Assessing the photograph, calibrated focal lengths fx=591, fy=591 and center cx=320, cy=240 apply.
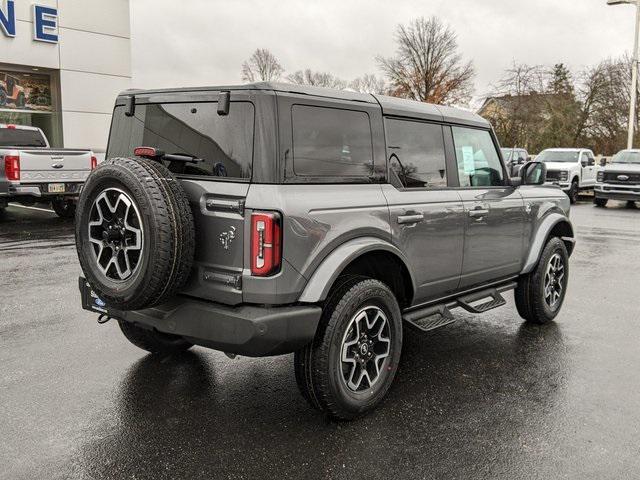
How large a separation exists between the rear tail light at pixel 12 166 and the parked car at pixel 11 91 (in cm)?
871

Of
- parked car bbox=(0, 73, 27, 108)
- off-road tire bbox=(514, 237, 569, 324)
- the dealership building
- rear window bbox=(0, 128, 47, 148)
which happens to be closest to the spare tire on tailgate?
off-road tire bbox=(514, 237, 569, 324)

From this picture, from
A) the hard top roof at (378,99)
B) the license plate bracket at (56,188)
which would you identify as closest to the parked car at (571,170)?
the license plate bracket at (56,188)

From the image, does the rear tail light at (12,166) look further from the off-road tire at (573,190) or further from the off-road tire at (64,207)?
the off-road tire at (573,190)

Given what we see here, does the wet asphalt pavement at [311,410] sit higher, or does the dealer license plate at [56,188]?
the dealer license plate at [56,188]

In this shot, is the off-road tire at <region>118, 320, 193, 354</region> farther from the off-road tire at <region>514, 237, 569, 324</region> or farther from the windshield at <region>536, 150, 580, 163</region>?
the windshield at <region>536, 150, 580, 163</region>

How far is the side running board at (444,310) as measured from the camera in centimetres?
419

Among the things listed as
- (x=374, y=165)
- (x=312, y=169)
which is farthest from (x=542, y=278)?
(x=312, y=169)

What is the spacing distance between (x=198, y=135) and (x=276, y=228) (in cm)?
84

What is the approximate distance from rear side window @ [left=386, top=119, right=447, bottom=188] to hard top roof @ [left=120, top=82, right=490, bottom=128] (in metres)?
0.08

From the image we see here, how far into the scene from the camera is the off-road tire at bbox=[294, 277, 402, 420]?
339 centimetres

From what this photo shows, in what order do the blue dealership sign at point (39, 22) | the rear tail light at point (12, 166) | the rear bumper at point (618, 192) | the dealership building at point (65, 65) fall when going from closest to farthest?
1. the rear tail light at point (12, 166)
2. the blue dealership sign at point (39, 22)
3. the dealership building at point (65, 65)
4. the rear bumper at point (618, 192)

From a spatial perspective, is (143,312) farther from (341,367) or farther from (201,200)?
(341,367)

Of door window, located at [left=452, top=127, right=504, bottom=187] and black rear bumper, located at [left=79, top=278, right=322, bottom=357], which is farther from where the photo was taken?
door window, located at [left=452, top=127, right=504, bottom=187]

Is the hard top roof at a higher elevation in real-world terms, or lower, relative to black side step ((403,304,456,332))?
higher
